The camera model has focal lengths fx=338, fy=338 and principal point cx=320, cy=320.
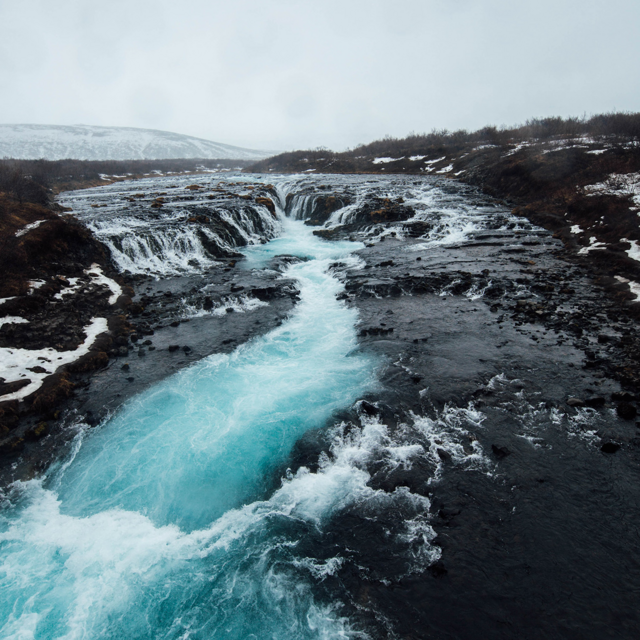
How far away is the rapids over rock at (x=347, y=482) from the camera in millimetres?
5777

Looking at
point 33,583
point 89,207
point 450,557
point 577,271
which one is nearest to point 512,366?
point 450,557

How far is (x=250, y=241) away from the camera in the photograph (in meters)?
28.7

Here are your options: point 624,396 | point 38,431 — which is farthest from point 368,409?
point 38,431

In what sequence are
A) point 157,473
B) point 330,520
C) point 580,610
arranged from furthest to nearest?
point 157,473 → point 330,520 → point 580,610

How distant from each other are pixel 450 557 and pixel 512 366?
6901 millimetres

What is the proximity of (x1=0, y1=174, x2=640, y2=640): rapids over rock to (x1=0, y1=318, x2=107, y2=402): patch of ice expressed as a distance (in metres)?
1.48

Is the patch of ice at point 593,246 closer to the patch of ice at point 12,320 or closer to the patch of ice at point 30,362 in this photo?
the patch of ice at point 30,362

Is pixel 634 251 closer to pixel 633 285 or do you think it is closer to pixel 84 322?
pixel 633 285

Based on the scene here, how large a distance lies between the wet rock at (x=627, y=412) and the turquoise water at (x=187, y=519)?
21.5ft

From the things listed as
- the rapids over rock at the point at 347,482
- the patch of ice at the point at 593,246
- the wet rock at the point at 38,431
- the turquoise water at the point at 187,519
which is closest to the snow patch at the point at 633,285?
the rapids over rock at the point at 347,482

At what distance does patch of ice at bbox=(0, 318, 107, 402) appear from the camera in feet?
35.3

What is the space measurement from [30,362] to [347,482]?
456 inches

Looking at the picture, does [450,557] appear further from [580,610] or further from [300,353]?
[300,353]

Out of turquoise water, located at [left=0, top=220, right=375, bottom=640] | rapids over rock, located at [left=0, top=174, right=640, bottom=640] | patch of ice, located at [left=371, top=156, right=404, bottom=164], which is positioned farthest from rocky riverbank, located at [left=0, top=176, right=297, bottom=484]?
patch of ice, located at [left=371, top=156, right=404, bottom=164]
